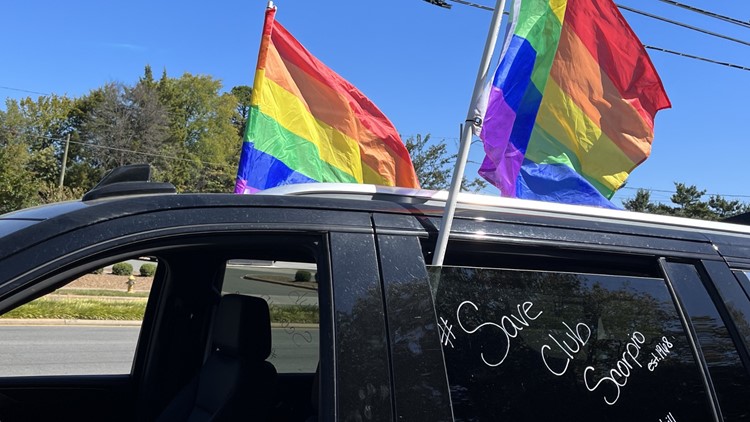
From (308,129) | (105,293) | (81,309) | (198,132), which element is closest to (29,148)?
(198,132)

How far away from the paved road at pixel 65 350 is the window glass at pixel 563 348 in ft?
25.5

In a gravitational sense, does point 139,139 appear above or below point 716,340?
above

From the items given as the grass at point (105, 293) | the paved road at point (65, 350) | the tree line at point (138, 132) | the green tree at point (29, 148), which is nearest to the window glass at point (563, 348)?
the paved road at point (65, 350)

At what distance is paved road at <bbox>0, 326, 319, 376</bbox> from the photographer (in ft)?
28.9

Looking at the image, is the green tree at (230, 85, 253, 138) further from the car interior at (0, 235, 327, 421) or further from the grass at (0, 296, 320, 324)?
the car interior at (0, 235, 327, 421)

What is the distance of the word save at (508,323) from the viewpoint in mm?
1733

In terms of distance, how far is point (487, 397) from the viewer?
5.55ft

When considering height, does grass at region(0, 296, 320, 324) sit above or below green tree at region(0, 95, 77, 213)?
below

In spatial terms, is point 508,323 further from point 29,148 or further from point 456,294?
point 29,148

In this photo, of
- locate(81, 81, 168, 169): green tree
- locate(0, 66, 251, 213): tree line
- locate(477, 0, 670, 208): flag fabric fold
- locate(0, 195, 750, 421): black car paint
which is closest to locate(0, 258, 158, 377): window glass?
locate(477, 0, 670, 208): flag fabric fold

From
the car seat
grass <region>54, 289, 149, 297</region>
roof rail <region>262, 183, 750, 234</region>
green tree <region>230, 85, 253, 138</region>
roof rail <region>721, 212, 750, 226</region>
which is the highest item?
green tree <region>230, 85, 253, 138</region>

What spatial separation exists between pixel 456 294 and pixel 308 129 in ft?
12.4

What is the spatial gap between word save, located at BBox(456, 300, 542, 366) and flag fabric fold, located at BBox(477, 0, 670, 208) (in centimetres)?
141

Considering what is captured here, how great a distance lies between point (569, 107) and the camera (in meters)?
3.42
